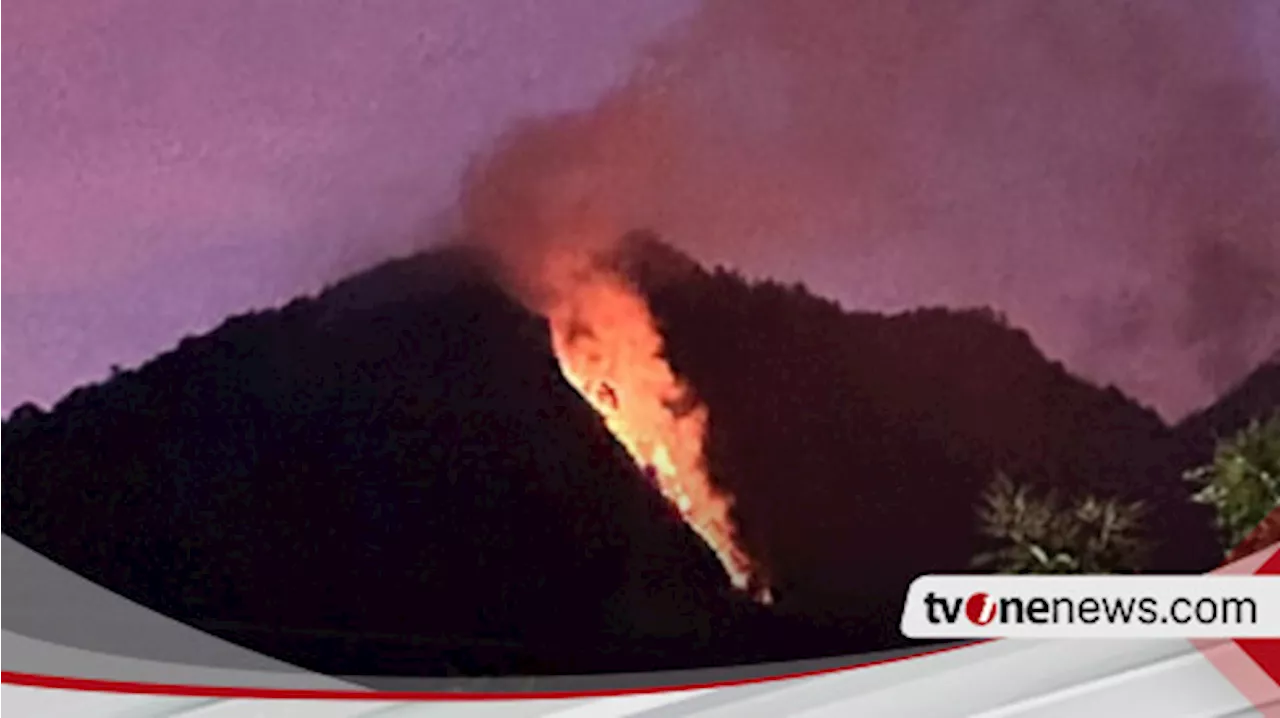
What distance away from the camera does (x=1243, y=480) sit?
→ 729mm

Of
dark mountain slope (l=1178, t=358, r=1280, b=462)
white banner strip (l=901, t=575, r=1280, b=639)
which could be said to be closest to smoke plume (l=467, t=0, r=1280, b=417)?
dark mountain slope (l=1178, t=358, r=1280, b=462)

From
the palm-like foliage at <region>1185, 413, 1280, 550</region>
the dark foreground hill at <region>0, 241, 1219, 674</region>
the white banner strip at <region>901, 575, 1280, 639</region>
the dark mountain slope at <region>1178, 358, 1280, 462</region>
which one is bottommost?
the white banner strip at <region>901, 575, 1280, 639</region>

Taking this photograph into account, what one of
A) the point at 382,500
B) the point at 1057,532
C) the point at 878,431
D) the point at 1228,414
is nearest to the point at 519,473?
the point at 382,500

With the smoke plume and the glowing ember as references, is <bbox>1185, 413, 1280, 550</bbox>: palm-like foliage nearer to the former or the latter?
A: the smoke plume

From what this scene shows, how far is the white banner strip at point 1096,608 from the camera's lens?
71 centimetres

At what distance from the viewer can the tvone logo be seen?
71 cm

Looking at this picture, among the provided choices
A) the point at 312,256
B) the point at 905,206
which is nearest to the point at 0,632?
the point at 312,256

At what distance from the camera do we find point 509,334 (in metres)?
0.72

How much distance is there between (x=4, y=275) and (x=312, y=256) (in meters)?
0.17

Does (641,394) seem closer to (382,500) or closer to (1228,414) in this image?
(382,500)

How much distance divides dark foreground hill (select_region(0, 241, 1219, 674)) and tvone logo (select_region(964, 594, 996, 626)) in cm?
2

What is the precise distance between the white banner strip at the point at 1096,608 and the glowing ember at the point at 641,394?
11 centimetres

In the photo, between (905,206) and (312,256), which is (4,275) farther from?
(905,206)

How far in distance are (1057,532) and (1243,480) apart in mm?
118
